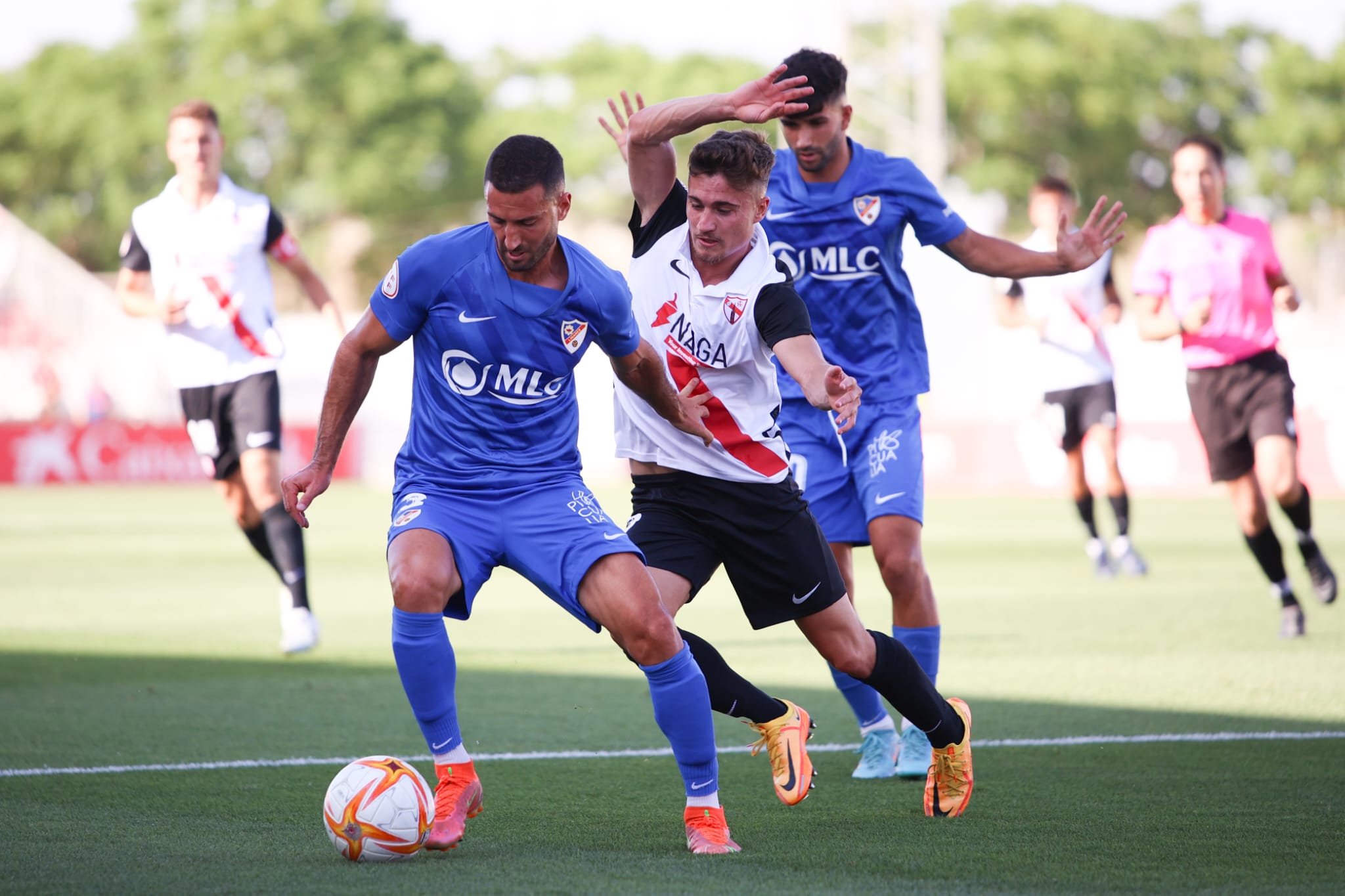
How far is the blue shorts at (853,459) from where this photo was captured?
5660mm

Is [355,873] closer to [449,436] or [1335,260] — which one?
[449,436]

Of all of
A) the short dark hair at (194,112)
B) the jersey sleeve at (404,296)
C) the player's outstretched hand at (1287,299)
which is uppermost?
the short dark hair at (194,112)

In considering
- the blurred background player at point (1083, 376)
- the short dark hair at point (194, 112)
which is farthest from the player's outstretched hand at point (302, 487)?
the blurred background player at point (1083, 376)

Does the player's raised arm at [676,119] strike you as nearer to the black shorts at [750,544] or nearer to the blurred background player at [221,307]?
the black shorts at [750,544]

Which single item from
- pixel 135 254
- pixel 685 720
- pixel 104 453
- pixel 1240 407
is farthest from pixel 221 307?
pixel 104 453

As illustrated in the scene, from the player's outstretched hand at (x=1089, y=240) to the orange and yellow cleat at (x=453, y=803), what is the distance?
2752 millimetres

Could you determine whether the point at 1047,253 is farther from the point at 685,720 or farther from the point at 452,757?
the point at 452,757

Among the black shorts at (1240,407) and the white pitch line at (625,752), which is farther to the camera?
the black shorts at (1240,407)

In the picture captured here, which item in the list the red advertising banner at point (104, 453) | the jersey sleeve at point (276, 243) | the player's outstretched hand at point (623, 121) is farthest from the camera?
the red advertising banner at point (104, 453)

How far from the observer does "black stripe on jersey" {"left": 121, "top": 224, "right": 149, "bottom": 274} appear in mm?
8883

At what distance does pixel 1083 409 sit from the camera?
512 inches

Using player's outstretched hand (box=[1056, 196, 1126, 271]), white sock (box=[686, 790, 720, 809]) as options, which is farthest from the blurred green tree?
white sock (box=[686, 790, 720, 809])

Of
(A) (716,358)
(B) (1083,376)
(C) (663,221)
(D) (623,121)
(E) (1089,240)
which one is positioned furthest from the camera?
(B) (1083,376)

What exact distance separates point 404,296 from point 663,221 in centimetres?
108
